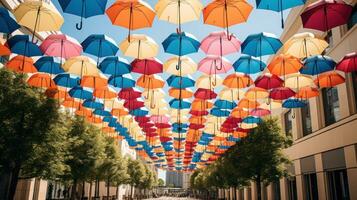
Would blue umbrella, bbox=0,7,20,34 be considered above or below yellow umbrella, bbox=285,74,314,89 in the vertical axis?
above

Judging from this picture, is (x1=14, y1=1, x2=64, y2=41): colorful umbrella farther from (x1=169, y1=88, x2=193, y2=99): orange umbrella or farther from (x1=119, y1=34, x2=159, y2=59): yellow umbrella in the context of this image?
(x1=169, y1=88, x2=193, y2=99): orange umbrella

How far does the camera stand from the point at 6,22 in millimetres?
10188

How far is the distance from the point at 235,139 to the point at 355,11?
13.6m

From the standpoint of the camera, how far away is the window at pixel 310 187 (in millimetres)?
21284

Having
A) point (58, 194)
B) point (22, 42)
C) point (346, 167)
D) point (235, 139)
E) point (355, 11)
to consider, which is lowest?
point (58, 194)

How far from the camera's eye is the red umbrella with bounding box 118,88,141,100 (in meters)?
16.4

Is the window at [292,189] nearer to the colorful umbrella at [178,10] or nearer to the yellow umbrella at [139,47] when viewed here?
the yellow umbrella at [139,47]

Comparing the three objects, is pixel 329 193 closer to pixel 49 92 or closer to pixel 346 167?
pixel 346 167

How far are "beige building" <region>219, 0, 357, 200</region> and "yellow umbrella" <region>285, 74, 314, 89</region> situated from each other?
2.94m

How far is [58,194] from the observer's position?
32.3 metres

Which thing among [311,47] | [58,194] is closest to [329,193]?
[311,47]

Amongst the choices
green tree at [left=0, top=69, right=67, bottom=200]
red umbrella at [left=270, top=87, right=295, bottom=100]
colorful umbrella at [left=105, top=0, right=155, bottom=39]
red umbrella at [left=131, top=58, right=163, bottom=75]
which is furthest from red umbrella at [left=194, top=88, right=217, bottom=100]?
green tree at [left=0, top=69, right=67, bottom=200]

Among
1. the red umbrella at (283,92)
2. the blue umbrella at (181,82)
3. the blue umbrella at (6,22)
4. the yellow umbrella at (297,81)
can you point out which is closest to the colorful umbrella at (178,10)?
the blue umbrella at (6,22)

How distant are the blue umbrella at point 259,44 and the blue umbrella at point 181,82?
408 centimetres
